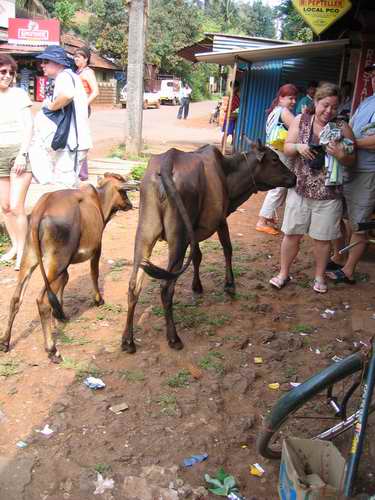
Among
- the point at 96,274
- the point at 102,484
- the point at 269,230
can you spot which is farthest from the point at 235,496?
the point at 269,230

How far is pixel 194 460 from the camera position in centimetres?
296

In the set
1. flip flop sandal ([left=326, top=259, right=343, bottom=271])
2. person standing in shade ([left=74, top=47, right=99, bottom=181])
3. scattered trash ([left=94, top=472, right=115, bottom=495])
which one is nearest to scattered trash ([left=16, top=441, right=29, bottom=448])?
scattered trash ([left=94, top=472, right=115, bottom=495])

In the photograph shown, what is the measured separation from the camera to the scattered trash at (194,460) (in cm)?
293

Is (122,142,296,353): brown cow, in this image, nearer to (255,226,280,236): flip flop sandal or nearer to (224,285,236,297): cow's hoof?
(224,285,236,297): cow's hoof

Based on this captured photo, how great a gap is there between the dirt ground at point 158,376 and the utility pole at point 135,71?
672 cm

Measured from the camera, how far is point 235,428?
3.27 meters

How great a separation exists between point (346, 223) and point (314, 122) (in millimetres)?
1653

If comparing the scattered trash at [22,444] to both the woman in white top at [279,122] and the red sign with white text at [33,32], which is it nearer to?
the woman in white top at [279,122]

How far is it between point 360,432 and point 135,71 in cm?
1080

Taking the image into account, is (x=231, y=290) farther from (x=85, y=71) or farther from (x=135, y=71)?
(x=135, y=71)

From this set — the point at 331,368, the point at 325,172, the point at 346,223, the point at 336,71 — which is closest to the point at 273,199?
the point at 346,223

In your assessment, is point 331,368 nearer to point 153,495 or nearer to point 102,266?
point 153,495

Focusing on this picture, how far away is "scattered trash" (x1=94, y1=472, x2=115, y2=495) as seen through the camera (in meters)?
2.71

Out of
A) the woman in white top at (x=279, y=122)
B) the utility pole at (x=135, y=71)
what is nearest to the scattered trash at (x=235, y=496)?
the woman in white top at (x=279, y=122)
